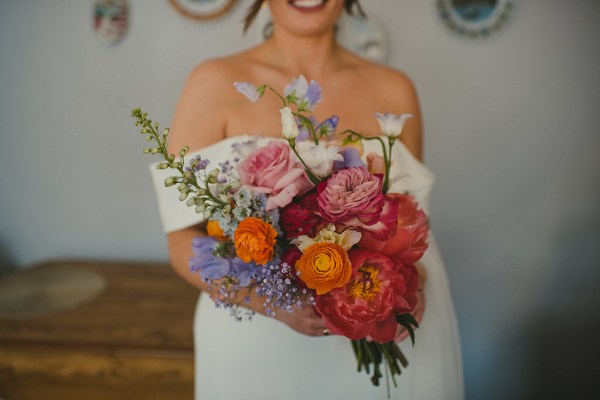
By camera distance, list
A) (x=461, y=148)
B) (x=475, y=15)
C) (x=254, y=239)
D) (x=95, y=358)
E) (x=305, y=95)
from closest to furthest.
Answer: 1. (x=254, y=239)
2. (x=305, y=95)
3. (x=95, y=358)
4. (x=475, y=15)
5. (x=461, y=148)

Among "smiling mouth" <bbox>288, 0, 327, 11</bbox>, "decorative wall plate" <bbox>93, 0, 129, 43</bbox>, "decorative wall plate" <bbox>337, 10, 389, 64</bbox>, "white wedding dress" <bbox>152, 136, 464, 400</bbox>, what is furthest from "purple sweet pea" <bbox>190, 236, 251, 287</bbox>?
"decorative wall plate" <bbox>93, 0, 129, 43</bbox>

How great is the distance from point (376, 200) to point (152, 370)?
1196mm

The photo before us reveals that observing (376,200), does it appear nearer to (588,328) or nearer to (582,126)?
(582,126)

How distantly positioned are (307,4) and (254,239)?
27.9 inches

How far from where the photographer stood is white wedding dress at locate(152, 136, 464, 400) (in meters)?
0.96

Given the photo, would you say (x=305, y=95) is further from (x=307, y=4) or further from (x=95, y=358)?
(x=95, y=358)

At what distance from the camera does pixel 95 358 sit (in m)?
1.42

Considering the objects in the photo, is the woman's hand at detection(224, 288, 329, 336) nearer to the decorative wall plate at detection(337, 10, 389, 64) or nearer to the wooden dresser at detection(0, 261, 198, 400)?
the wooden dresser at detection(0, 261, 198, 400)

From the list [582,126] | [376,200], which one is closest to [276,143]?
[376,200]

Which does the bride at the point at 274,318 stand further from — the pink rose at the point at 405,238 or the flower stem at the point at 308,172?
the flower stem at the point at 308,172

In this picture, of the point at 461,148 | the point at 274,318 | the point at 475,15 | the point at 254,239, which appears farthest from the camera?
the point at 461,148

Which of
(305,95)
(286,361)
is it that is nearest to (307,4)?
(305,95)

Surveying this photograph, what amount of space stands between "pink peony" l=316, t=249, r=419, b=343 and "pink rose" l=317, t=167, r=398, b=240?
0.19ft

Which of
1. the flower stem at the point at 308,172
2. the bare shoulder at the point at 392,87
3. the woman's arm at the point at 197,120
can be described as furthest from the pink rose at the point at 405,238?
the bare shoulder at the point at 392,87
